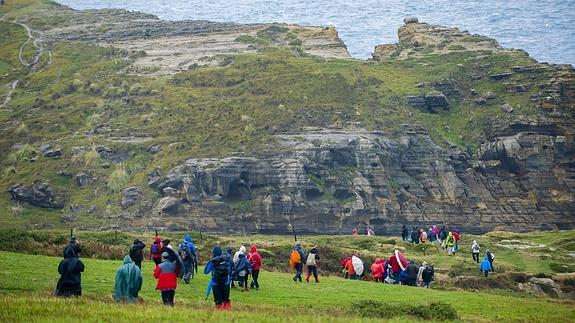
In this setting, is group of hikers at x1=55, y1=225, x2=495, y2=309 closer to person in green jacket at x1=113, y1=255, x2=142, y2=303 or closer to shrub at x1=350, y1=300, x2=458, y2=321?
person in green jacket at x1=113, y1=255, x2=142, y2=303

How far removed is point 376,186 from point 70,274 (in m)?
91.1

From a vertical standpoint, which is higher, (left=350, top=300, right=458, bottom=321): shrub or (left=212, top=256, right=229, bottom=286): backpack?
(left=212, top=256, right=229, bottom=286): backpack

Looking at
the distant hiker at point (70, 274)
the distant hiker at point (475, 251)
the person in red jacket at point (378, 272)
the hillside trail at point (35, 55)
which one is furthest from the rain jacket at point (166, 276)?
the hillside trail at point (35, 55)

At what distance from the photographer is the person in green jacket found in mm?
26922

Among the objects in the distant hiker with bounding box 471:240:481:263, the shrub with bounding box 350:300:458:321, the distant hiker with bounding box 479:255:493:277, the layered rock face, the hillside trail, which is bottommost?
the shrub with bounding box 350:300:458:321

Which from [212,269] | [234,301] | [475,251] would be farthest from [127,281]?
[475,251]

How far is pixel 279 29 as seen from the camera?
6708 inches

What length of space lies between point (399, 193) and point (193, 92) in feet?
121

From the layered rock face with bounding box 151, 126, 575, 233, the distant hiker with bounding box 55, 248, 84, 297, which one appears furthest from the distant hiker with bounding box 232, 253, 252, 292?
the layered rock face with bounding box 151, 126, 575, 233

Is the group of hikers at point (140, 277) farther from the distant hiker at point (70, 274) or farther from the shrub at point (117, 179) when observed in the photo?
the shrub at point (117, 179)

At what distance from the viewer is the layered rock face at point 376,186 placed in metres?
110

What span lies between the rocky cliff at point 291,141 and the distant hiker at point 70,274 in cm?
7696

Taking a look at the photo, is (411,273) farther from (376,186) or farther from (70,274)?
(376,186)

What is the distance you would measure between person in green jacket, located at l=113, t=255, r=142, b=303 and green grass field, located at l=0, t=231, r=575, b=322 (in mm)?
406
